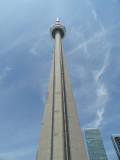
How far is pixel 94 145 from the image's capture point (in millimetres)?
149250

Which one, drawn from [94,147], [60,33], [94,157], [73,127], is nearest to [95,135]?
[94,147]

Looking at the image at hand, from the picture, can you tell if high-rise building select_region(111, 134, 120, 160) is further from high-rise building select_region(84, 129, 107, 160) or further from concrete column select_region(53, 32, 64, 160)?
concrete column select_region(53, 32, 64, 160)

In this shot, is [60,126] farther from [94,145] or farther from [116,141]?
[94,145]

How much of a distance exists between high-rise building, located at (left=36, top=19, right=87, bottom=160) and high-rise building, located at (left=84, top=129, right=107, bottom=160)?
123913 mm

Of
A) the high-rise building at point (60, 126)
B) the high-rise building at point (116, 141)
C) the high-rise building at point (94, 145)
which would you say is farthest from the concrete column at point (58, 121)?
the high-rise building at point (94, 145)

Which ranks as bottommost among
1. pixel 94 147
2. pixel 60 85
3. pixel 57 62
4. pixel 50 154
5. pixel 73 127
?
pixel 50 154

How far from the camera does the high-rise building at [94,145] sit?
456ft

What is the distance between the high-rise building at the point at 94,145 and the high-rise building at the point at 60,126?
123913 millimetres

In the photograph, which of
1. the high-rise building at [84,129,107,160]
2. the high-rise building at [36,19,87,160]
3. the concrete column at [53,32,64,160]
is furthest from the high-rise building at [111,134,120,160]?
the concrete column at [53,32,64,160]

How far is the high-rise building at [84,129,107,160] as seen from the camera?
5477 inches

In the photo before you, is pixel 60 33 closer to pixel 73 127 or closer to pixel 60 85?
pixel 60 85

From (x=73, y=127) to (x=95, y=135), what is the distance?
143207 millimetres

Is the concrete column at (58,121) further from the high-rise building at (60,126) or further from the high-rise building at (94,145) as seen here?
the high-rise building at (94,145)

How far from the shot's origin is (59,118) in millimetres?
30547
